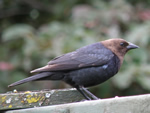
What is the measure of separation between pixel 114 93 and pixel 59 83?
84 cm

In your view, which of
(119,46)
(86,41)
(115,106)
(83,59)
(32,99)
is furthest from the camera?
(86,41)

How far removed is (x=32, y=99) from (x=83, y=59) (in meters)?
1.30

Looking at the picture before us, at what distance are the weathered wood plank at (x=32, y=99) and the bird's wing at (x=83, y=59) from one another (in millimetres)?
658

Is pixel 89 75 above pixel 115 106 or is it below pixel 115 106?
below

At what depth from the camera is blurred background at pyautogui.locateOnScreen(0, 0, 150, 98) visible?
484 centimetres

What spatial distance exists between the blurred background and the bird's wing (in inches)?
37.4

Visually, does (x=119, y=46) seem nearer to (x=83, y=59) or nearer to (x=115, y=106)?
(x=83, y=59)

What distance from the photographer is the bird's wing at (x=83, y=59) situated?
3.51 m

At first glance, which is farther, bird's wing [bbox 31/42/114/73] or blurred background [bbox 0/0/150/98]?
blurred background [bbox 0/0/150/98]

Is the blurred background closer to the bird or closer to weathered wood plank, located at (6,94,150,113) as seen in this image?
the bird

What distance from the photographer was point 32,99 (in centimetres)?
251

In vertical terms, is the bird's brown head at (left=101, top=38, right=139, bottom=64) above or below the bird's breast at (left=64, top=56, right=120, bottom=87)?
above

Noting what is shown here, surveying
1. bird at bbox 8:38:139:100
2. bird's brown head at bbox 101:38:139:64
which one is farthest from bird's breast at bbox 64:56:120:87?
bird's brown head at bbox 101:38:139:64

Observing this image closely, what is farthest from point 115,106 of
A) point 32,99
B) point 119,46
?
point 119,46
